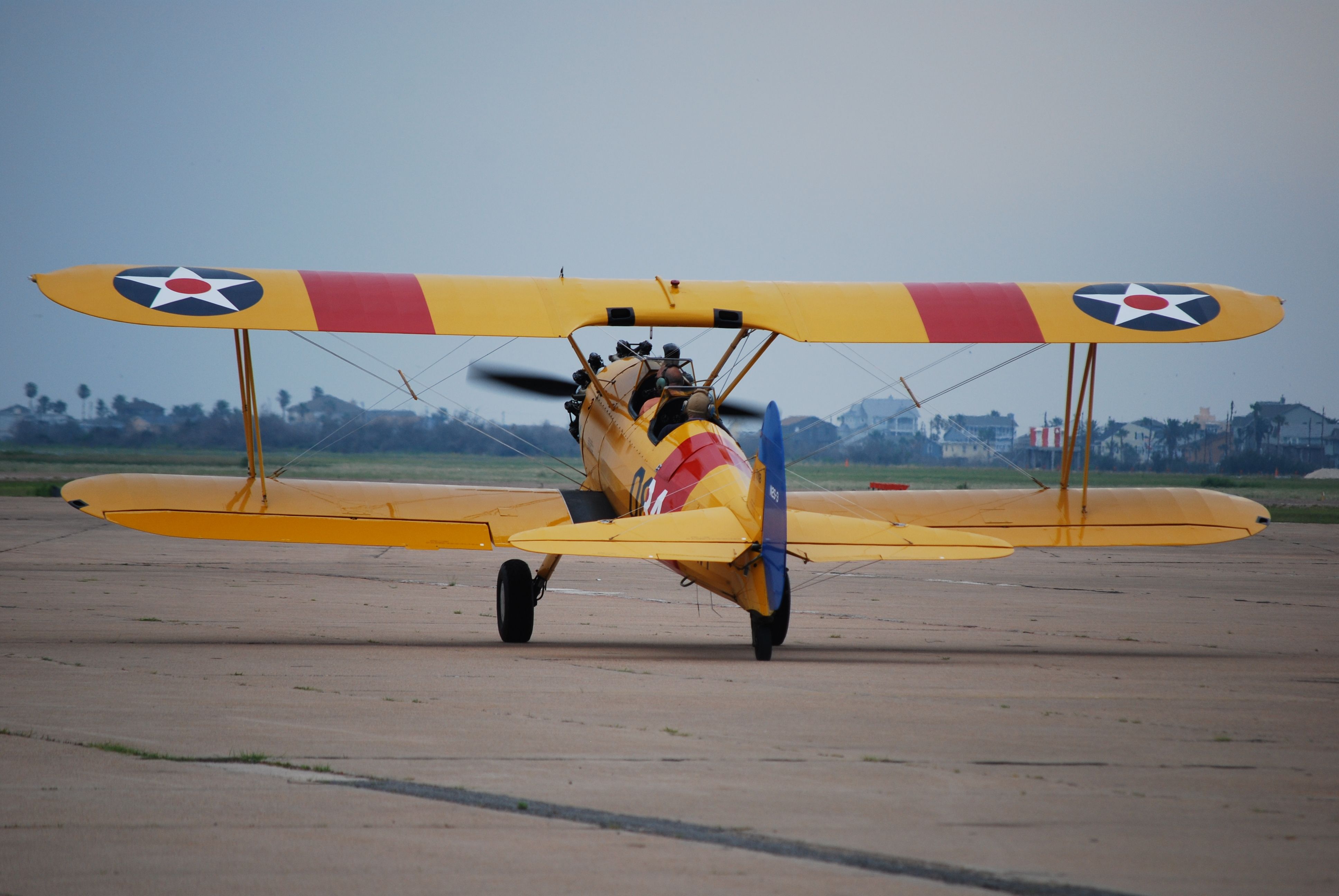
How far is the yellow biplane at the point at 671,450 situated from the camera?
31.2ft

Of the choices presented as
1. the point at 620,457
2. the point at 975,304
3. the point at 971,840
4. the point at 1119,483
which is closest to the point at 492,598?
the point at 620,457

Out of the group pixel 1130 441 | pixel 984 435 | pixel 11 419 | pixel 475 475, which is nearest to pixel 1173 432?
pixel 1130 441

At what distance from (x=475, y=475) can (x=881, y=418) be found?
63144mm

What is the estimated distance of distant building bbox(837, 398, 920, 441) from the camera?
12218mm

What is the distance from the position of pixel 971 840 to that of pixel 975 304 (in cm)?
752

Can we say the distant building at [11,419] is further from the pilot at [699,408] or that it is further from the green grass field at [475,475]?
the pilot at [699,408]

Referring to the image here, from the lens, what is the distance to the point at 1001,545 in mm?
8906

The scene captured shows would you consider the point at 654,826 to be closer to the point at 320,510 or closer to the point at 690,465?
the point at 690,465

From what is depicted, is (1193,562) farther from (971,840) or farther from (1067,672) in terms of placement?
(971,840)

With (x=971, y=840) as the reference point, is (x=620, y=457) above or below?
above

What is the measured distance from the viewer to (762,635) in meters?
9.78

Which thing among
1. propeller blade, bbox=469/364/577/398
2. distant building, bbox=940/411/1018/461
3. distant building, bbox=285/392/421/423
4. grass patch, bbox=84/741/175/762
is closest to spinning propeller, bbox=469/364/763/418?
propeller blade, bbox=469/364/577/398

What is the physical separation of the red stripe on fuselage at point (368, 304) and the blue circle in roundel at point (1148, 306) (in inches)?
219

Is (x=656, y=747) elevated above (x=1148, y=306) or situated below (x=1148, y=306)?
below
